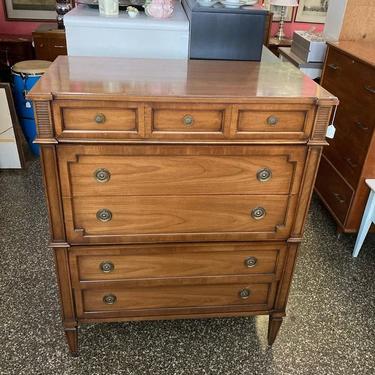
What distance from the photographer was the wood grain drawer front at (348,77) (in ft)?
7.07

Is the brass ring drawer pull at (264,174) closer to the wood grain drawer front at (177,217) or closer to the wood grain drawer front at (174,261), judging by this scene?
the wood grain drawer front at (177,217)

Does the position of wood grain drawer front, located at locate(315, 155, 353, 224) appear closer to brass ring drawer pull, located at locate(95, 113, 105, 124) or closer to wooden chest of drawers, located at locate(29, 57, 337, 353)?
wooden chest of drawers, located at locate(29, 57, 337, 353)

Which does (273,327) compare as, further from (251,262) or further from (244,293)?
(251,262)

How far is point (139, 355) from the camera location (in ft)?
5.54

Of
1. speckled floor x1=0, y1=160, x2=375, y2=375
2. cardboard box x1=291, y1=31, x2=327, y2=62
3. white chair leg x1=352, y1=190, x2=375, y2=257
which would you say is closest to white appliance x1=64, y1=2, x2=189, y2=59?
speckled floor x1=0, y1=160, x2=375, y2=375

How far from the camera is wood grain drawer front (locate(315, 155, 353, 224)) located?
241cm

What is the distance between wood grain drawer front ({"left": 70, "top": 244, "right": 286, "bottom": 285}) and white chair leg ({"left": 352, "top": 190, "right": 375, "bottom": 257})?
3.10ft

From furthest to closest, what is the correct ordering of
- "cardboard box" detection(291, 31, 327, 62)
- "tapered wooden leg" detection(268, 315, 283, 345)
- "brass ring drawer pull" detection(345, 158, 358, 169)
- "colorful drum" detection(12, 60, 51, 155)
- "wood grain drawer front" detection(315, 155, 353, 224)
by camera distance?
"colorful drum" detection(12, 60, 51, 155) < "cardboard box" detection(291, 31, 327, 62) < "wood grain drawer front" detection(315, 155, 353, 224) < "brass ring drawer pull" detection(345, 158, 358, 169) < "tapered wooden leg" detection(268, 315, 283, 345)

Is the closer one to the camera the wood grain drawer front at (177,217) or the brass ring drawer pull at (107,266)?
the wood grain drawer front at (177,217)

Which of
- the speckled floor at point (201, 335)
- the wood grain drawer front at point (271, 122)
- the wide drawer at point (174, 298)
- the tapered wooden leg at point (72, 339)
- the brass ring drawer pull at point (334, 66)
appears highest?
the wood grain drawer front at point (271, 122)

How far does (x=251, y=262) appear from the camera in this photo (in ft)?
5.05

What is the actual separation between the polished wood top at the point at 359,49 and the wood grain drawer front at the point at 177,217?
1191mm

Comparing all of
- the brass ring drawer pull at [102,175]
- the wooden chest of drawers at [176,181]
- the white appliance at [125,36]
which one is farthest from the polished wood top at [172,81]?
the brass ring drawer pull at [102,175]

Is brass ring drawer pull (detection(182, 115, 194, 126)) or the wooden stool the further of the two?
the wooden stool
